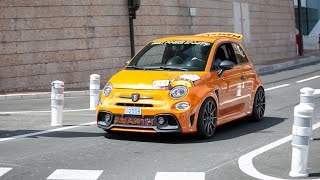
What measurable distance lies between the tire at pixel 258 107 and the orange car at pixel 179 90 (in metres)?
0.35

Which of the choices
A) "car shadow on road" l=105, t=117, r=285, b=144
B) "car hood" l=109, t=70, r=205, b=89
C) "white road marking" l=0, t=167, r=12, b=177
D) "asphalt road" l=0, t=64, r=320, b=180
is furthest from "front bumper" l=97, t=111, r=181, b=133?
"white road marking" l=0, t=167, r=12, b=177

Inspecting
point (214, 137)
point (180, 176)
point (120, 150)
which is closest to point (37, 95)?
point (214, 137)

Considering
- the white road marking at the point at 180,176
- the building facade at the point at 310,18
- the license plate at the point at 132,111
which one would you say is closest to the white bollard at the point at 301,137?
the white road marking at the point at 180,176

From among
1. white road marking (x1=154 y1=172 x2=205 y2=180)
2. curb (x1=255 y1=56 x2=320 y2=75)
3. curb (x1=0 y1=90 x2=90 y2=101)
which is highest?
curb (x1=255 y1=56 x2=320 y2=75)

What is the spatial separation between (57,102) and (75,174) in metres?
4.74

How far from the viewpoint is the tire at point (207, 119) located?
1030 centimetres

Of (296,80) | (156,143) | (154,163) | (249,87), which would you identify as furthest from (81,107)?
(296,80)

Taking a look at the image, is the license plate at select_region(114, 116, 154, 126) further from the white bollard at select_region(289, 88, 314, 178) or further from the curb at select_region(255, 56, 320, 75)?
the curb at select_region(255, 56, 320, 75)

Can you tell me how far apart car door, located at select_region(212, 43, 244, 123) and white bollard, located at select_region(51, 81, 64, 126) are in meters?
2.89

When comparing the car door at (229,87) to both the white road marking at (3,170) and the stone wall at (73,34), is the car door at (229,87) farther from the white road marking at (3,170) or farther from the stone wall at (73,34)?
the stone wall at (73,34)

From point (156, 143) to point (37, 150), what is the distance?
5.67 ft

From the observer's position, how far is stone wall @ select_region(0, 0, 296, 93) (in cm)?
2109

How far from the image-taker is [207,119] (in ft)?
34.4

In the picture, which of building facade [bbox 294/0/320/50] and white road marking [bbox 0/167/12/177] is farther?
building facade [bbox 294/0/320/50]
